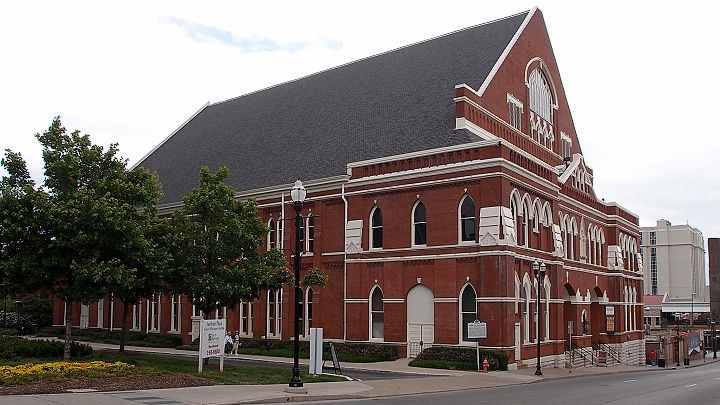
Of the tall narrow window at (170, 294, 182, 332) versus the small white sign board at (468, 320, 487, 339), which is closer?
the small white sign board at (468, 320, 487, 339)

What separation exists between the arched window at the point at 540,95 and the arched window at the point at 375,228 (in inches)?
602

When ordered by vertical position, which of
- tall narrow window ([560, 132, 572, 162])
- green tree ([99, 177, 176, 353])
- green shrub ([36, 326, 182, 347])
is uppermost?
tall narrow window ([560, 132, 572, 162])

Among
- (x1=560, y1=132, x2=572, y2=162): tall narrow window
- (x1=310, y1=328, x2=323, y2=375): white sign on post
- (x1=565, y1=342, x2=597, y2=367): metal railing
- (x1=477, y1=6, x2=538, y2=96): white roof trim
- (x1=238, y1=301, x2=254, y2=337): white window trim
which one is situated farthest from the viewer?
(x1=560, y1=132, x2=572, y2=162): tall narrow window

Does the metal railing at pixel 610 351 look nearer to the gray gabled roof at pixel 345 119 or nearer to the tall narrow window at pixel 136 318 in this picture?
the gray gabled roof at pixel 345 119

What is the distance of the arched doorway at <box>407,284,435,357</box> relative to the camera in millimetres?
36188

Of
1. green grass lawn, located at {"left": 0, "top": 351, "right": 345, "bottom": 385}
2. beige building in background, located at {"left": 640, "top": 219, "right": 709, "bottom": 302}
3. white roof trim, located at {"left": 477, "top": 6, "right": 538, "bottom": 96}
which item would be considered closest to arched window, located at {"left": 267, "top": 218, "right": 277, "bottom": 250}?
white roof trim, located at {"left": 477, "top": 6, "right": 538, "bottom": 96}

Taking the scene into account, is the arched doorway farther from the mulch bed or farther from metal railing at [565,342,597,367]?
the mulch bed

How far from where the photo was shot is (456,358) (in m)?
34.0

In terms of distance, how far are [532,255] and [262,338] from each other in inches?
660

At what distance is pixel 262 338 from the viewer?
1695 inches

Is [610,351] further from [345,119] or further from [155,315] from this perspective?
[155,315]

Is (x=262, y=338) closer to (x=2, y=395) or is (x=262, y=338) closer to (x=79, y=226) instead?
(x=79, y=226)

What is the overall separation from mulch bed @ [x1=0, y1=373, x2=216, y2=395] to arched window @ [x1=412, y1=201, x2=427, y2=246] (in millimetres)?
17212

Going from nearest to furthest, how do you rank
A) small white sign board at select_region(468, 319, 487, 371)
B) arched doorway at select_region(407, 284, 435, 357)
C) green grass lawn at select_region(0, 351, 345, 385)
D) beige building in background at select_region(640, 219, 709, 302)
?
green grass lawn at select_region(0, 351, 345, 385)
small white sign board at select_region(468, 319, 487, 371)
arched doorway at select_region(407, 284, 435, 357)
beige building in background at select_region(640, 219, 709, 302)
